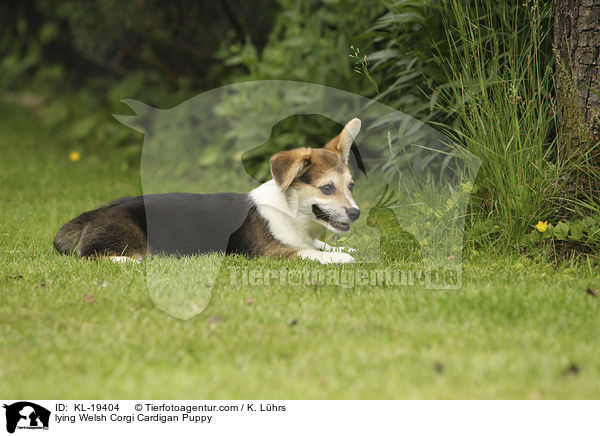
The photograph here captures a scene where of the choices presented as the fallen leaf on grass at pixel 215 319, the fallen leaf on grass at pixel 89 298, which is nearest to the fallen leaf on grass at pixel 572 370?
the fallen leaf on grass at pixel 215 319

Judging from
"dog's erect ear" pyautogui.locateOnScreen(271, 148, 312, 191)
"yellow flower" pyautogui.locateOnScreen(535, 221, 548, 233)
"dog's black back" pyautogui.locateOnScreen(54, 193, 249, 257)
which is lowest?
"dog's black back" pyautogui.locateOnScreen(54, 193, 249, 257)

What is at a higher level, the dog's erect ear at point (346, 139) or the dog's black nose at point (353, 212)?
the dog's erect ear at point (346, 139)

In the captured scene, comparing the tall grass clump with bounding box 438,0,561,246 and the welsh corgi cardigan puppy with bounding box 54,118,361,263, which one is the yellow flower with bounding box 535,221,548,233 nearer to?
the tall grass clump with bounding box 438,0,561,246

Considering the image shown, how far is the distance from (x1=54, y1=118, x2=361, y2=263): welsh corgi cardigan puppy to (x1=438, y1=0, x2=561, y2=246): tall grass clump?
3.32ft

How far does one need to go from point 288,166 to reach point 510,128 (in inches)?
70.2

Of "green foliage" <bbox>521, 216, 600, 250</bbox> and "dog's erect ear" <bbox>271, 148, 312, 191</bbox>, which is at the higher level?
"dog's erect ear" <bbox>271, 148, 312, 191</bbox>

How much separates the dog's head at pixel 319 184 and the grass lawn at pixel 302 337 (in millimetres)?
444

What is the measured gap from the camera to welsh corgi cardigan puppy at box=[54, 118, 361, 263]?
5000 millimetres

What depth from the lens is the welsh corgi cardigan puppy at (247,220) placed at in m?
5.00

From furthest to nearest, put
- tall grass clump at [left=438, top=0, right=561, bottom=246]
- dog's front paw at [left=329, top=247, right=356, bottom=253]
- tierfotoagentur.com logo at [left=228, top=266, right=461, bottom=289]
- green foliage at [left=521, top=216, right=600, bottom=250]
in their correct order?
dog's front paw at [left=329, top=247, right=356, bottom=253] < tall grass clump at [left=438, top=0, right=561, bottom=246] < green foliage at [left=521, top=216, right=600, bottom=250] < tierfotoagentur.com logo at [left=228, top=266, right=461, bottom=289]

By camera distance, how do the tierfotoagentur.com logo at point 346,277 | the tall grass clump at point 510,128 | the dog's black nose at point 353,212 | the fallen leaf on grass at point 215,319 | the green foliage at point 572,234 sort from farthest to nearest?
the tall grass clump at point 510,128, the dog's black nose at point 353,212, the green foliage at point 572,234, the tierfotoagentur.com logo at point 346,277, the fallen leaf on grass at point 215,319

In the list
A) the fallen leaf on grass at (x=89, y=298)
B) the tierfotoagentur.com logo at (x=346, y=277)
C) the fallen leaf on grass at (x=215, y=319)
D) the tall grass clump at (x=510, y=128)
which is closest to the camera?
the fallen leaf on grass at (x=215, y=319)

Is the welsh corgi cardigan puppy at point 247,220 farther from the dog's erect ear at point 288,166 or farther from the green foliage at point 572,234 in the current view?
the green foliage at point 572,234

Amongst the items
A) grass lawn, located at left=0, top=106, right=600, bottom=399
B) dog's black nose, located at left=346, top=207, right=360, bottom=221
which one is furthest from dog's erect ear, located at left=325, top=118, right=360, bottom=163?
grass lawn, located at left=0, top=106, right=600, bottom=399
